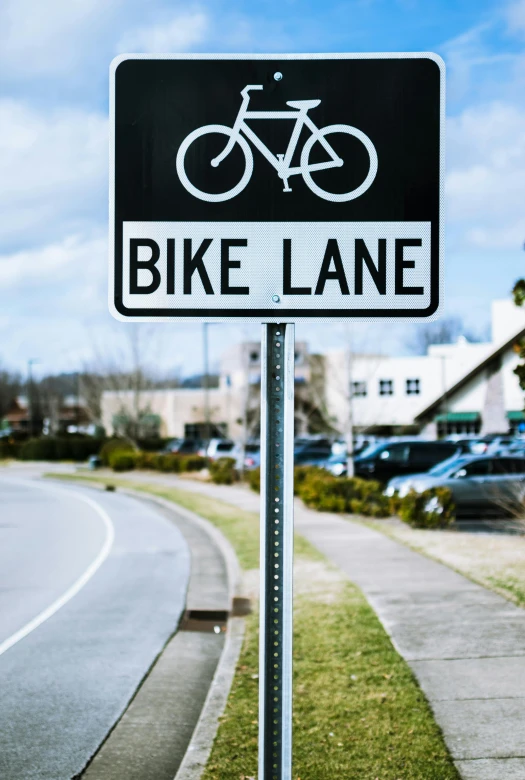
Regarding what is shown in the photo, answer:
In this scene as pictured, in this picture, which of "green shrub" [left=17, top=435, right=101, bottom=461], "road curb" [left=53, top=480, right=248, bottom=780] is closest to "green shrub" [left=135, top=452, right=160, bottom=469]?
"green shrub" [left=17, top=435, right=101, bottom=461]

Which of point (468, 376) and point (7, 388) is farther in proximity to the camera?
point (7, 388)

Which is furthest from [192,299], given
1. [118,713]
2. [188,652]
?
[188,652]

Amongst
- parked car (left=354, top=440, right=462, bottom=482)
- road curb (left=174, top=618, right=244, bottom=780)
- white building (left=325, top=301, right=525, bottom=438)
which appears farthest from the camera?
white building (left=325, top=301, right=525, bottom=438)

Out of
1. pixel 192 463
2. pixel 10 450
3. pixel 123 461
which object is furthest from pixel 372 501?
pixel 10 450

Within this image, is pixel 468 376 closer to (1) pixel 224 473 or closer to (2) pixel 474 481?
(1) pixel 224 473

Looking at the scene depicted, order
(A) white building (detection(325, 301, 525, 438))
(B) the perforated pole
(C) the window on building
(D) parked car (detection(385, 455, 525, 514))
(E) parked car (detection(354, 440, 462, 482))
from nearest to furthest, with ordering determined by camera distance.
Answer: (B) the perforated pole, (D) parked car (detection(385, 455, 525, 514)), (E) parked car (detection(354, 440, 462, 482)), (C) the window on building, (A) white building (detection(325, 301, 525, 438))

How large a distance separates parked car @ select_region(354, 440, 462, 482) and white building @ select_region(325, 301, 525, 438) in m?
11.5

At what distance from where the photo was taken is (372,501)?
65.9 feet

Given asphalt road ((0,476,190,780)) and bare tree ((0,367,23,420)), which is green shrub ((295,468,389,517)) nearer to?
asphalt road ((0,476,190,780))

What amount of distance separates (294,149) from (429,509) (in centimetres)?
1533

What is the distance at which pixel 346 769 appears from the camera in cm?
457

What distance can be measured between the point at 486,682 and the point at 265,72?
192 inches

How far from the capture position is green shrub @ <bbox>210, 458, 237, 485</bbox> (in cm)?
3288

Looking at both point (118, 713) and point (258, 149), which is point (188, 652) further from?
point (258, 149)
